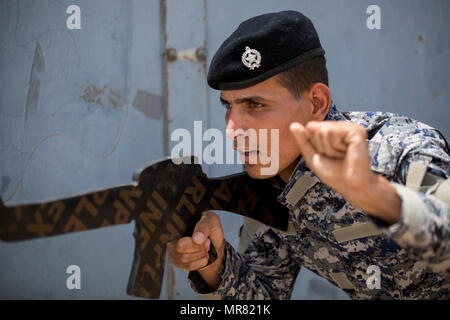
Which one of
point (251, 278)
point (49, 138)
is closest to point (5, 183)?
point (49, 138)

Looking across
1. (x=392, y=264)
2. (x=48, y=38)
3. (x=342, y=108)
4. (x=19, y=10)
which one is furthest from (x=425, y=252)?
(x=19, y=10)

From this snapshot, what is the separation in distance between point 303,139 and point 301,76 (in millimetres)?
507

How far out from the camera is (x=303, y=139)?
729 millimetres

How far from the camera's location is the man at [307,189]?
1.01m

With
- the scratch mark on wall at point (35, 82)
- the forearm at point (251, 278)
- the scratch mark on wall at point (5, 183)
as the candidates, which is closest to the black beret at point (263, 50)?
the forearm at point (251, 278)

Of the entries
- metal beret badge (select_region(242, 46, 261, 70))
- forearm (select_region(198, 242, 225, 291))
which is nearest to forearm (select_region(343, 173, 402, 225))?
metal beret badge (select_region(242, 46, 261, 70))

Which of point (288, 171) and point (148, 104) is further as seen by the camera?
point (148, 104)

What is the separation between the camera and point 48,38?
5.93ft

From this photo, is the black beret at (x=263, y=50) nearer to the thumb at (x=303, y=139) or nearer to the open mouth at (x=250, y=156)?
the open mouth at (x=250, y=156)

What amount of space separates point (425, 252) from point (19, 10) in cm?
182

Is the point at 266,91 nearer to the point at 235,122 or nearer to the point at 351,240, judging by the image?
the point at 235,122

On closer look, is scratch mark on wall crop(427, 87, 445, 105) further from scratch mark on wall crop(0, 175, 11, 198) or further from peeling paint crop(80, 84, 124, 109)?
scratch mark on wall crop(0, 175, 11, 198)

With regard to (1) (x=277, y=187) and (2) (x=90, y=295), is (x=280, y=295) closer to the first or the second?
(1) (x=277, y=187)

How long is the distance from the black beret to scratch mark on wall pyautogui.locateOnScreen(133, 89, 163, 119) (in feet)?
2.49
